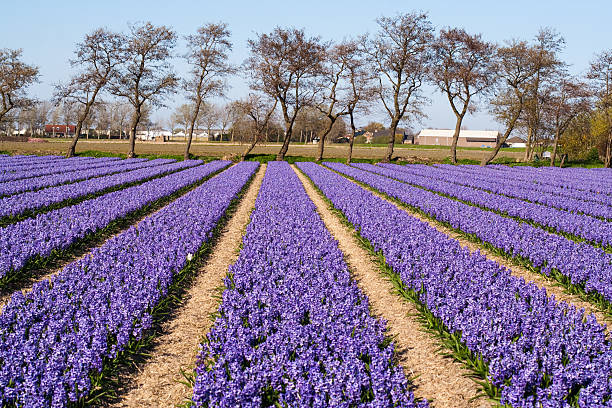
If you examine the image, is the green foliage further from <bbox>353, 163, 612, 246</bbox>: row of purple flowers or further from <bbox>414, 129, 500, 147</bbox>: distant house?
<bbox>414, 129, 500, 147</bbox>: distant house

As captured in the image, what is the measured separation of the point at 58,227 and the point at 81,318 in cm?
562

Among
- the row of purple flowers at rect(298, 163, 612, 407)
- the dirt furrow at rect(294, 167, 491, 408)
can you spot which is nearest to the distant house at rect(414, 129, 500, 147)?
the row of purple flowers at rect(298, 163, 612, 407)

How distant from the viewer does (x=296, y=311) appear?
203 inches

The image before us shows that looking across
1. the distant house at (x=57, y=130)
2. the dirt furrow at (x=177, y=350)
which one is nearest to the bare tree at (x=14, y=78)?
the dirt furrow at (x=177, y=350)

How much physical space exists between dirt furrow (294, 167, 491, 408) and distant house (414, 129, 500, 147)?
148 metres

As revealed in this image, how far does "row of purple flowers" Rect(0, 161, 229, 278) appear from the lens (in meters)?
7.26

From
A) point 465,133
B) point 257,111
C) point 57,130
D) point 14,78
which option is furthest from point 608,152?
point 57,130

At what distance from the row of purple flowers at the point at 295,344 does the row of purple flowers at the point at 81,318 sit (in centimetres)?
101

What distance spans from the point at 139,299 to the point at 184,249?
8.48 ft

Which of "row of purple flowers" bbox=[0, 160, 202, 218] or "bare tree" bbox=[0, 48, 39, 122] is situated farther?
"bare tree" bbox=[0, 48, 39, 122]

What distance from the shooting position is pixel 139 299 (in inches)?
215

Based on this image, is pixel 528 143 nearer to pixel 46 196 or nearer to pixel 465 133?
pixel 46 196

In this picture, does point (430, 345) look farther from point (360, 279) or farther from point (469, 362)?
point (360, 279)

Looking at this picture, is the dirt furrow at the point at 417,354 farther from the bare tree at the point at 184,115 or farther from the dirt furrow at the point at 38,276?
the bare tree at the point at 184,115
